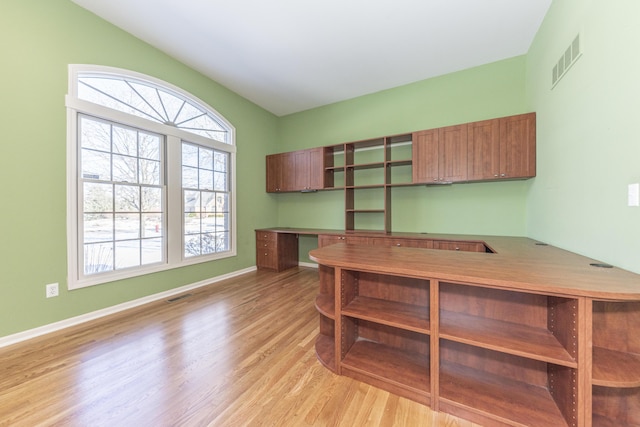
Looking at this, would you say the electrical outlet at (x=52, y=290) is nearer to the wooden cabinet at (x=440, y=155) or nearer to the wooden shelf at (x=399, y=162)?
the wooden shelf at (x=399, y=162)

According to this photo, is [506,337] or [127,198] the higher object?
[127,198]

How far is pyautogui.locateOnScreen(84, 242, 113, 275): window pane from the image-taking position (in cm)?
258

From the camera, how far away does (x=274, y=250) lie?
4.48 metres

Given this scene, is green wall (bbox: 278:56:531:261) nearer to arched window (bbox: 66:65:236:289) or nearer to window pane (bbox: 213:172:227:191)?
window pane (bbox: 213:172:227:191)

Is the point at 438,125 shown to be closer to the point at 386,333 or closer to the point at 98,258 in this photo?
the point at 386,333

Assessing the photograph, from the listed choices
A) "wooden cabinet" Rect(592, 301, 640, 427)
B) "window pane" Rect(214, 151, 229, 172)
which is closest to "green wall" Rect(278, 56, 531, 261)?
"window pane" Rect(214, 151, 229, 172)

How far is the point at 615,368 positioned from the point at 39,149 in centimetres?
440

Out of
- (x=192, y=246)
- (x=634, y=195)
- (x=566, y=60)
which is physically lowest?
(x=192, y=246)

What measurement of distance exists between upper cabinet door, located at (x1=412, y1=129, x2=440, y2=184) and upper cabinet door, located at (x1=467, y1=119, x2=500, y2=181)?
1.31 ft

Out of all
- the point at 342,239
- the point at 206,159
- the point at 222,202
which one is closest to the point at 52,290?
the point at 222,202

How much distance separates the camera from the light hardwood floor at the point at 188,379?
4.39 ft

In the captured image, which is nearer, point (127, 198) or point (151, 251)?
point (127, 198)

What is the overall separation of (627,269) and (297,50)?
3.69 meters

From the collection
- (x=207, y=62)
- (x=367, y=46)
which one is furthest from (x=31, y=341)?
(x=367, y=46)
